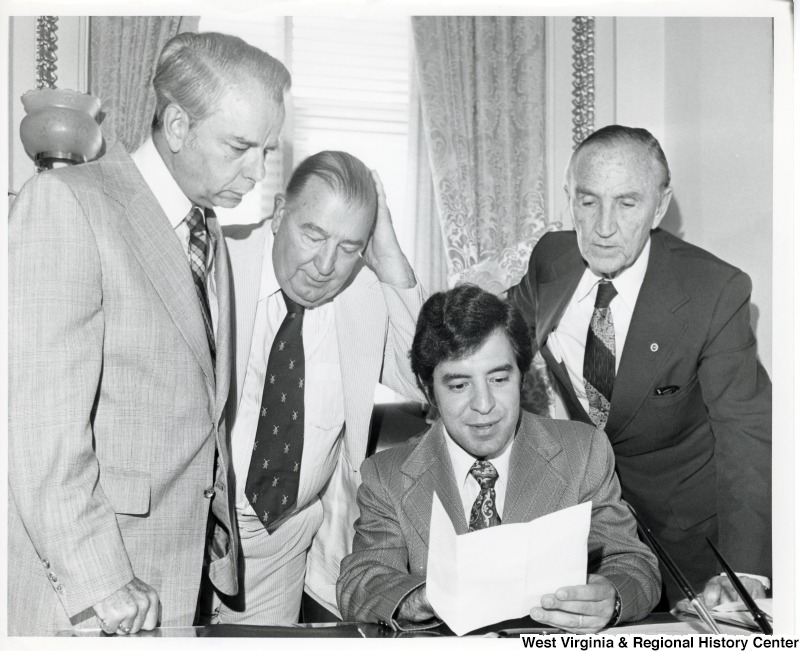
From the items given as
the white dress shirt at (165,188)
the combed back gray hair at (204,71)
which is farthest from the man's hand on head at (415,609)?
the combed back gray hair at (204,71)

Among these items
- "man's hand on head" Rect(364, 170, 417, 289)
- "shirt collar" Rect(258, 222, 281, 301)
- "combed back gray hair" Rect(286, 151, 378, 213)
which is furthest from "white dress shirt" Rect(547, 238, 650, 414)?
"shirt collar" Rect(258, 222, 281, 301)

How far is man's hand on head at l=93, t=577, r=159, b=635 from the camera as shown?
1.72m

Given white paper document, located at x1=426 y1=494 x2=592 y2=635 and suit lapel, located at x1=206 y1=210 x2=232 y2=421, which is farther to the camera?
suit lapel, located at x1=206 y1=210 x2=232 y2=421

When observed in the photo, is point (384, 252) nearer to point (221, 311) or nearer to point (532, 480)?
point (221, 311)

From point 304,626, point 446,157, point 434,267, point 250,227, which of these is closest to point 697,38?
point 446,157

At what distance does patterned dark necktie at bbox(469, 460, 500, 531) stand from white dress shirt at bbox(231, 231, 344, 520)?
1.47 ft

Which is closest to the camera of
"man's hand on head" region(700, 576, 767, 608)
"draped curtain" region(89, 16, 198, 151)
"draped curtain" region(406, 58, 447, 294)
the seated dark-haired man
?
the seated dark-haired man

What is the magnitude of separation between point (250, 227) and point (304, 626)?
1.06 m

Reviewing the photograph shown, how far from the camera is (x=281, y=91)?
2.25 m

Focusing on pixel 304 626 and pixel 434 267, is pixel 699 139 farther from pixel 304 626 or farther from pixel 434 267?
pixel 304 626

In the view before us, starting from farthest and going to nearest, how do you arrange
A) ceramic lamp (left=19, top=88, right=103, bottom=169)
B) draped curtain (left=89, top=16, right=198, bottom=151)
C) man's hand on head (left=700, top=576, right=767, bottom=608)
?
draped curtain (left=89, top=16, right=198, bottom=151) → ceramic lamp (left=19, top=88, right=103, bottom=169) → man's hand on head (left=700, top=576, right=767, bottom=608)

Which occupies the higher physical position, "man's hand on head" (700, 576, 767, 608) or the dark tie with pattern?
the dark tie with pattern

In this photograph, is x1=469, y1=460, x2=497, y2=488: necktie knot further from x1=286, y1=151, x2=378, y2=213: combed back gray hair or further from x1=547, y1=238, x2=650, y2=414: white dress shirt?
x1=286, y1=151, x2=378, y2=213: combed back gray hair

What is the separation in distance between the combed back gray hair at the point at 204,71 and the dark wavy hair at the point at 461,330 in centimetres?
70
